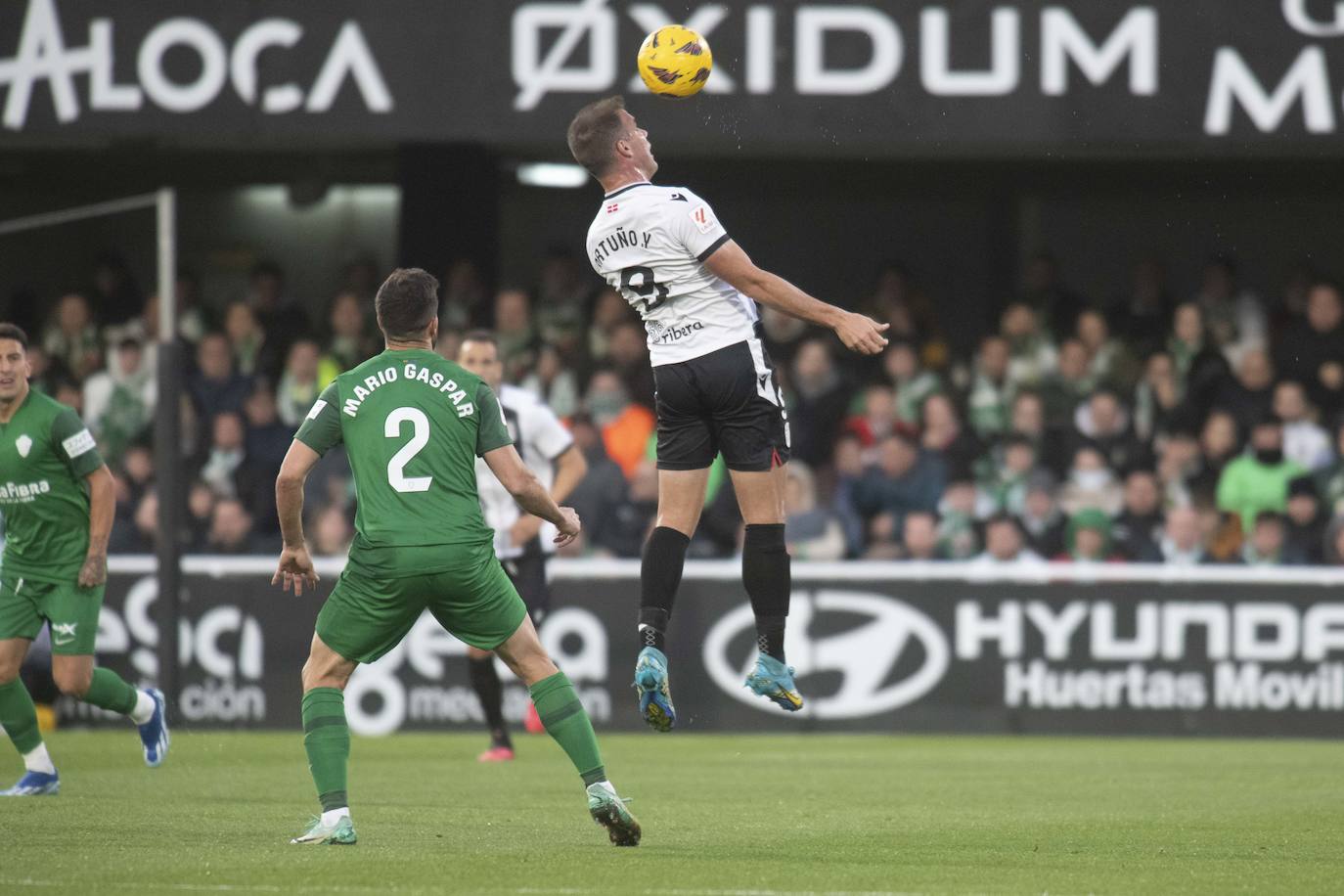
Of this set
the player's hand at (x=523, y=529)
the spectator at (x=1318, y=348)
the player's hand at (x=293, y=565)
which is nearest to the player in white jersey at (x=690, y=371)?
the player's hand at (x=293, y=565)

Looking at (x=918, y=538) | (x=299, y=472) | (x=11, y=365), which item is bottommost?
(x=918, y=538)

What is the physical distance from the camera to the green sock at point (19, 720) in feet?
32.9

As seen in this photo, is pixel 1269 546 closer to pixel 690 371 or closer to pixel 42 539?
pixel 690 371

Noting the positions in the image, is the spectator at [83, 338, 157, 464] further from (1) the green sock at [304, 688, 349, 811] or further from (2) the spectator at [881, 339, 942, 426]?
(1) the green sock at [304, 688, 349, 811]

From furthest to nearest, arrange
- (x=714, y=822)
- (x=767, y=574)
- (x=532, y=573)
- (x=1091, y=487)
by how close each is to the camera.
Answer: (x=1091, y=487), (x=532, y=573), (x=714, y=822), (x=767, y=574)

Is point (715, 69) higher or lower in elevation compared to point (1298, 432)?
higher

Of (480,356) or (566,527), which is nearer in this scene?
(566,527)

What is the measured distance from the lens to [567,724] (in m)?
7.71

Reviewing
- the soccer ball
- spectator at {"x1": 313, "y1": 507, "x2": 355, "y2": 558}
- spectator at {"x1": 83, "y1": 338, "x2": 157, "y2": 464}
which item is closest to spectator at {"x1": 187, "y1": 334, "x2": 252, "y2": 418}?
spectator at {"x1": 83, "y1": 338, "x2": 157, "y2": 464}

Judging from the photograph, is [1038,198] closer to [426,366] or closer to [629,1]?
[629,1]

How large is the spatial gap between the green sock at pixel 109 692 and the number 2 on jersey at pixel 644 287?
3838 millimetres

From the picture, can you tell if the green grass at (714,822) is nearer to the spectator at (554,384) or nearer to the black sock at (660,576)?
the black sock at (660,576)

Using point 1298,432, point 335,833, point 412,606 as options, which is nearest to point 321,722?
point 335,833

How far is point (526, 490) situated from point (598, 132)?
5.34ft
